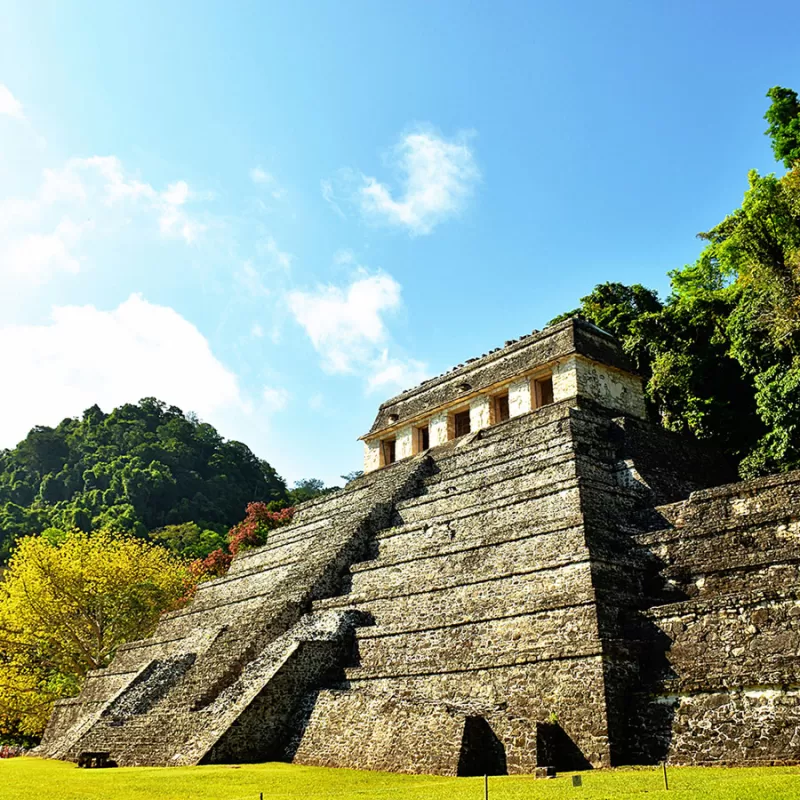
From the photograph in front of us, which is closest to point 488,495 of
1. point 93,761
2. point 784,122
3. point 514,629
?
point 514,629

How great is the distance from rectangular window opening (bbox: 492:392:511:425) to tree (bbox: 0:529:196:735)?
11.5 meters

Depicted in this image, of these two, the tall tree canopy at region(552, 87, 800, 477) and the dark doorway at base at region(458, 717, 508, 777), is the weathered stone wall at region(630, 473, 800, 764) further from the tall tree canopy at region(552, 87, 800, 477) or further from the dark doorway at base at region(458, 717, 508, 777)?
the tall tree canopy at region(552, 87, 800, 477)

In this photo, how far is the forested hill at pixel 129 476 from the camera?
162 feet

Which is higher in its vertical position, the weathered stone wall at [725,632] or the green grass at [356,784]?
the weathered stone wall at [725,632]

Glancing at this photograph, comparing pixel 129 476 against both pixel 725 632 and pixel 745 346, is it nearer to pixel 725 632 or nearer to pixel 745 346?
pixel 745 346

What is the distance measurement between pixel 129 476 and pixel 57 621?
30967 mm

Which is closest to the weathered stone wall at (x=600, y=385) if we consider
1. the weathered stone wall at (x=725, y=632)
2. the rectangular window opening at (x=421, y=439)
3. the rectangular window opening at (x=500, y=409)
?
the rectangular window opening at (x=500, y=409)

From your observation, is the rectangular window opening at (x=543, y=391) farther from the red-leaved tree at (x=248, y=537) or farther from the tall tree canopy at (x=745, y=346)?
the red-leaved tree at (x=248, y=537)

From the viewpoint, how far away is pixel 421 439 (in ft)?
71.0

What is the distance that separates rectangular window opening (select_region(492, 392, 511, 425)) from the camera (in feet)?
64.6

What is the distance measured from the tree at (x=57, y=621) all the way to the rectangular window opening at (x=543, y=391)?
1267 cm

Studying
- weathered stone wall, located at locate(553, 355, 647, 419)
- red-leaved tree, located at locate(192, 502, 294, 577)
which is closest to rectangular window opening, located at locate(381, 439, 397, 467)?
red-leaved tree, located at locate(192, 502, 294, 577)

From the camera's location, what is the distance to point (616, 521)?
12.2 m

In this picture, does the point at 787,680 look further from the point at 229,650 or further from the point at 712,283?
the point at 712,283
